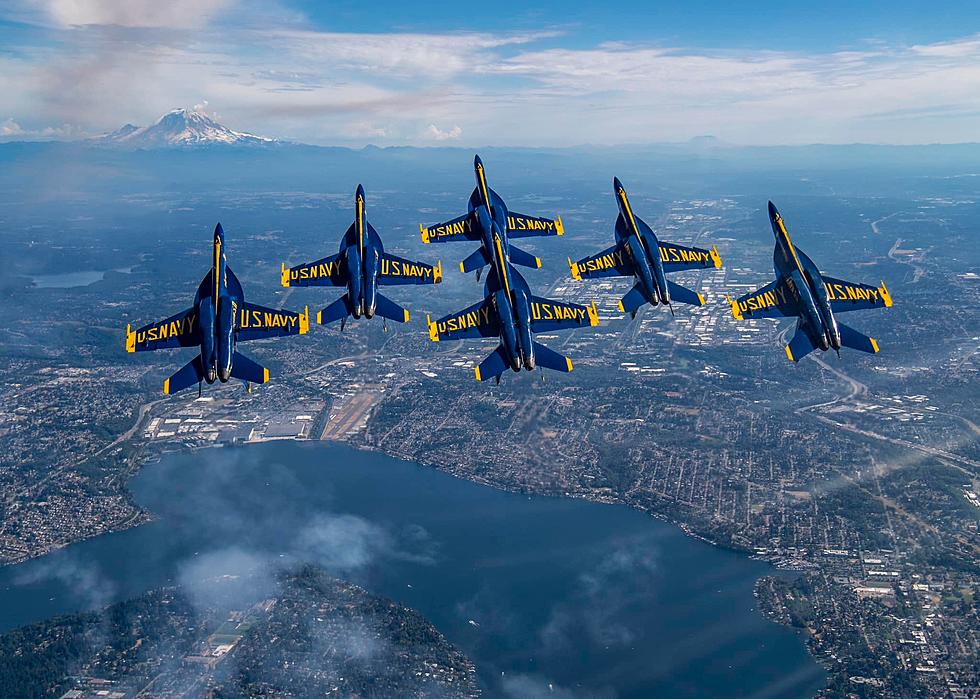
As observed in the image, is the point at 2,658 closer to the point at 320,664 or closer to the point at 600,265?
the point at 320,664

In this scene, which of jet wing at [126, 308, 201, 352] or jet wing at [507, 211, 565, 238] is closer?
jet wing at [126, 308, 201, 352]

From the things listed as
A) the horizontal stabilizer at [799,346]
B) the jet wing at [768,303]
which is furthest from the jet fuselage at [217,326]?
the horizontal stabilizer at [799,346]

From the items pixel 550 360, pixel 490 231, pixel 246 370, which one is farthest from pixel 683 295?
pixel 246 370

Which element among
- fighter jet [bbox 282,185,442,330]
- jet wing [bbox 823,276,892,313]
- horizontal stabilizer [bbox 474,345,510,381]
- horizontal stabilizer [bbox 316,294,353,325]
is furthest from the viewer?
jet wing [bbox 823,276,892,313]

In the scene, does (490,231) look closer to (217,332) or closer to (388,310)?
(388,310)

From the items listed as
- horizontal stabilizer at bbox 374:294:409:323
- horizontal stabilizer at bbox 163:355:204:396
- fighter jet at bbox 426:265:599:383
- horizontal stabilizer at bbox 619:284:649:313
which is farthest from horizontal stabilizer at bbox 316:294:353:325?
horizontal stabilizer at bbox 619:284:649:313

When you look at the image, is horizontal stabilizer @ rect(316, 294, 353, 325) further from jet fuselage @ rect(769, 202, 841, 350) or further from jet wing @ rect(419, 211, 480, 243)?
jet fuselage @ rect(769, 202, 841, 350)

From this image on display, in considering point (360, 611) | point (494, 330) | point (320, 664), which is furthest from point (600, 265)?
point (360, 611)
